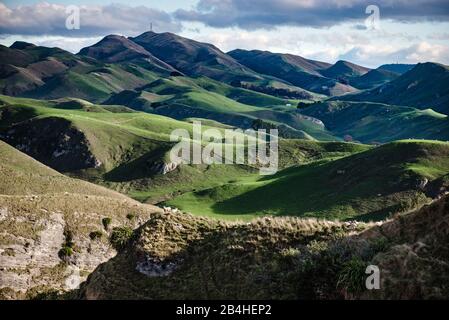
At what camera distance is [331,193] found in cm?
14600

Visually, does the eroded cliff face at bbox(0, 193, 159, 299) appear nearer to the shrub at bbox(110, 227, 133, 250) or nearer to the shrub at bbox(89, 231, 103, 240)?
the shrub at bbox(89, 231, 103, 240)

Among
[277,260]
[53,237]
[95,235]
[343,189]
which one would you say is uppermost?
[277,260]

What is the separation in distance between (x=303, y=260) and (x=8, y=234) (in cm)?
3713

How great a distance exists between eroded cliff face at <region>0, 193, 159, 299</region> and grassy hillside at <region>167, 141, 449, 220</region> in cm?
7894

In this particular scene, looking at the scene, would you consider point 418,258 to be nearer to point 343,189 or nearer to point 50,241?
point 50,241

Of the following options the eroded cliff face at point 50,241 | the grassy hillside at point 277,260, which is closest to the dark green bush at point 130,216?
the eroded cliff face at point 50,241

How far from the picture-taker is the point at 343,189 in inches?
5748

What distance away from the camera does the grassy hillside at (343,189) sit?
134 meters

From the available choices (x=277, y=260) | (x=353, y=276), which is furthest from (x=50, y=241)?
(x=353, y=276)

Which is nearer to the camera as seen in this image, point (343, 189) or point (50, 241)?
point (50, 241)

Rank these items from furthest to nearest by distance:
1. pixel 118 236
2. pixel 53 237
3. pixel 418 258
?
1. pixel 118 236
2. pixel 53 237
3. pixel 418 258

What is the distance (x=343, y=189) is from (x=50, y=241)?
4052 inches
